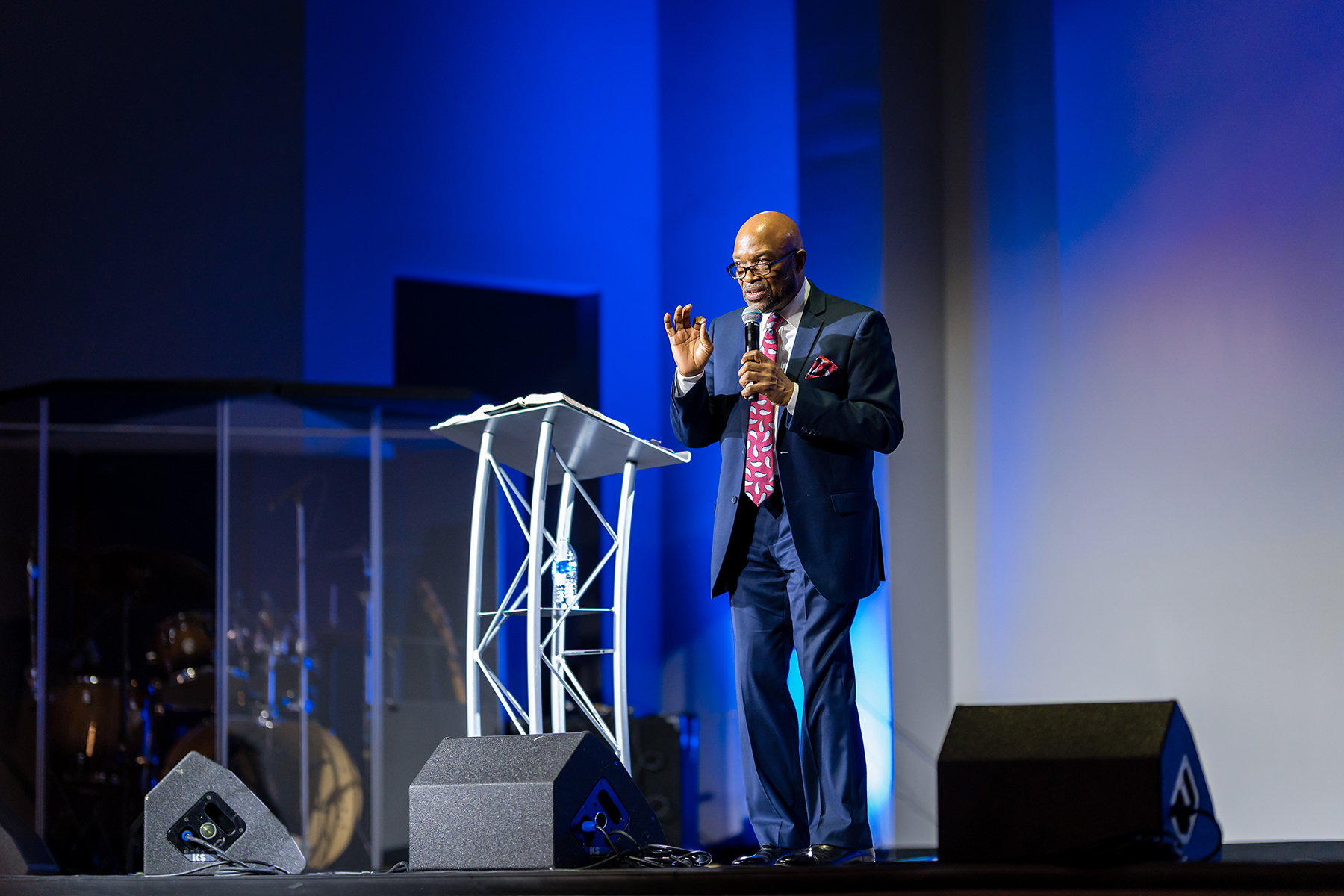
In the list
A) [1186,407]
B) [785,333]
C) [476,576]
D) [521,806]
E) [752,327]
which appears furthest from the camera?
[1186,407]

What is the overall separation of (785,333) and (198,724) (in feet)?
9.54

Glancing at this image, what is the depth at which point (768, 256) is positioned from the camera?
264 cm

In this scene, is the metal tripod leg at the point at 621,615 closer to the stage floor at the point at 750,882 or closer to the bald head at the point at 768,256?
the bald head at the point at 768,256

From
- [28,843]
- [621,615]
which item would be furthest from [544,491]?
[28,843]

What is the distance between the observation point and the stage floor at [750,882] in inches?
68.4

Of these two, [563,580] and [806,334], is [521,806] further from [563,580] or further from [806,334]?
[806,334]

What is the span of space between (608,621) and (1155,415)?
8.65 feet

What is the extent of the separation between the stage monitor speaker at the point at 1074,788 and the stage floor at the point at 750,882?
0.23ft

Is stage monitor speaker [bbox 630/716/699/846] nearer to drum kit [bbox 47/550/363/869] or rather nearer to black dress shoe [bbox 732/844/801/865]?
drum kit [bbox 47/550/363/869]

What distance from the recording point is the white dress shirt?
266cm

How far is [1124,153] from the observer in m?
4.96

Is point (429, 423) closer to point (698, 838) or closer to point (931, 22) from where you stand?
point (698, 838)

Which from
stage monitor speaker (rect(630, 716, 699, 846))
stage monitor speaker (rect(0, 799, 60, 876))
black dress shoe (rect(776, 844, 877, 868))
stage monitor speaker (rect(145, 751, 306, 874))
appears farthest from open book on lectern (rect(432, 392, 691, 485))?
stage monitor speaker (rect(630, 716, 699, 846))

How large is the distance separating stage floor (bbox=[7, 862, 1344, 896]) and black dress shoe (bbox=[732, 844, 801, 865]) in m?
0.35
